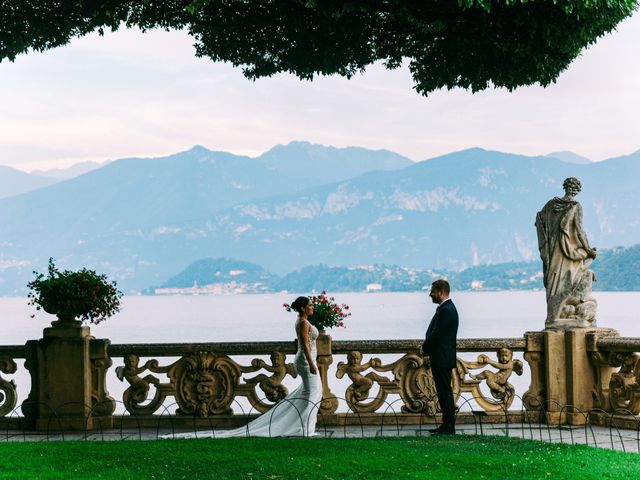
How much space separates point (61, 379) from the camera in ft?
42.4

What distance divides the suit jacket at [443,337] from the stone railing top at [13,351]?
4.86 m

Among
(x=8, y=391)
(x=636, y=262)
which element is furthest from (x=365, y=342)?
(x=636, y=262)

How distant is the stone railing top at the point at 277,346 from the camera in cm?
1315

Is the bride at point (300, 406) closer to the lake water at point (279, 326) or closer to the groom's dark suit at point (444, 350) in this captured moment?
the groom's dark suit at point (444, 350)

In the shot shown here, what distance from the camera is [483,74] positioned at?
540 inches

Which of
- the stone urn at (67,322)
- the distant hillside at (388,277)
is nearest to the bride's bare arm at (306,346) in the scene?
the stone urn at (67,322)

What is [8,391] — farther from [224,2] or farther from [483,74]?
[483,74]

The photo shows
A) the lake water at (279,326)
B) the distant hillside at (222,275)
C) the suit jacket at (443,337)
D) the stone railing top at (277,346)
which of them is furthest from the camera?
the distant hillside at (222,275)

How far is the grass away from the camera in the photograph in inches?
356

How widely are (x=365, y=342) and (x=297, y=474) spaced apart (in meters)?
4.43

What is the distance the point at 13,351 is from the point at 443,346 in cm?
521

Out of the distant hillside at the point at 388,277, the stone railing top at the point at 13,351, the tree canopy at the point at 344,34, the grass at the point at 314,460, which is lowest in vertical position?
the grass at the point at 314,460

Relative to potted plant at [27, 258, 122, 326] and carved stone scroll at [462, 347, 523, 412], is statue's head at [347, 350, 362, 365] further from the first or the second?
potted plant at [27, 258, 122, 326]

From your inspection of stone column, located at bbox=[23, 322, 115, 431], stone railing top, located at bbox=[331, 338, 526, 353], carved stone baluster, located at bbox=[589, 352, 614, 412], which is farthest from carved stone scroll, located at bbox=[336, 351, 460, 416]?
stone column, located at bbox=[23, 322, 115, 431]
